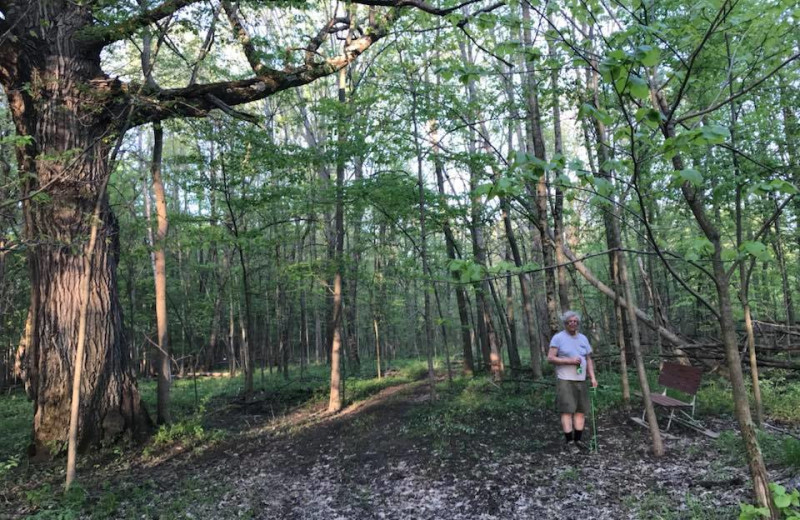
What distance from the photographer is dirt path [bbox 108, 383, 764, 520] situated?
427 cm

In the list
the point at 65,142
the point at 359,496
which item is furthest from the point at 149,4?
the point at 359,496

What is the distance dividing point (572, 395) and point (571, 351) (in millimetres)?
542

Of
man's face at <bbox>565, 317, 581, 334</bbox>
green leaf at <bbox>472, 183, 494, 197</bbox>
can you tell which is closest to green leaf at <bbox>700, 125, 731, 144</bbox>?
green leaf at <bbox>472, 183, 494, 197</bbox>

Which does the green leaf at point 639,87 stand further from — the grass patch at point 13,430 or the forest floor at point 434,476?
the grass patch at point 13,430

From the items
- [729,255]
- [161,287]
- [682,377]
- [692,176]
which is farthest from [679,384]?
[161,287]

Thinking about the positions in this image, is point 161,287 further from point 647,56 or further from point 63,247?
point 647,56

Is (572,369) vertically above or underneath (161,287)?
underneath

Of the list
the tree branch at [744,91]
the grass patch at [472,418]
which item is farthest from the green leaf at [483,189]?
the grass patch at [472,418]

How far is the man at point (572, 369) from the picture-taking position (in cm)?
571

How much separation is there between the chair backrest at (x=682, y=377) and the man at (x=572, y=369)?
161cm

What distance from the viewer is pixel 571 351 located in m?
5.75

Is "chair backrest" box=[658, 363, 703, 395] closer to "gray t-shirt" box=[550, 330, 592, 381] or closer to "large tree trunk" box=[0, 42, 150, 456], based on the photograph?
"gray t-shirt" box=[550, 330, 592, 381]

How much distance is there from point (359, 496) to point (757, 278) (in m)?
17.0

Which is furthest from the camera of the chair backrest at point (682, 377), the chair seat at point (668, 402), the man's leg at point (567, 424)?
the chair backrest at point (682, 377)
